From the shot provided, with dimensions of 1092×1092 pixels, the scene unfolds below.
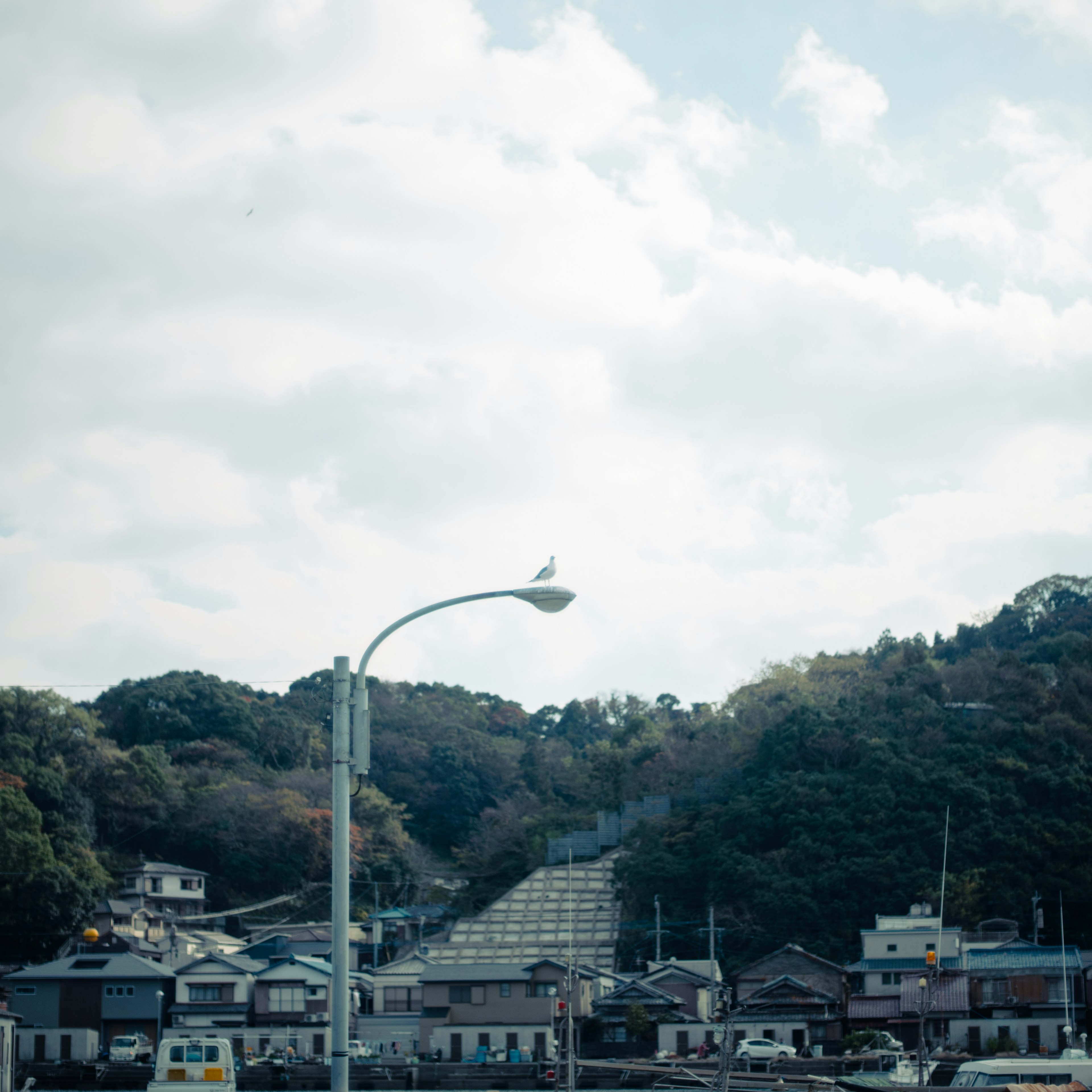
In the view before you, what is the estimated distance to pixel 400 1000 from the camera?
48.6 meters

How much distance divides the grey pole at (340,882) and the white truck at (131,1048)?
37996 mm

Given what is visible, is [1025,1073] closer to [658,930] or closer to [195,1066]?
[195,1066]

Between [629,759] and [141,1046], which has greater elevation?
[629,759]

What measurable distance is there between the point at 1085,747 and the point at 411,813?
47.8 meters

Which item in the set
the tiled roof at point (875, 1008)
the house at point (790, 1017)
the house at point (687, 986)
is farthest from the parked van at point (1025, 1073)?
the house at point (687, 986)

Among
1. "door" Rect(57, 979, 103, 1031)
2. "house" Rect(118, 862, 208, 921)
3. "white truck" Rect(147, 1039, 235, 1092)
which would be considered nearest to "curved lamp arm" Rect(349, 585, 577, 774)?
"white truck" Rect(147, 1039, 235, 1092)

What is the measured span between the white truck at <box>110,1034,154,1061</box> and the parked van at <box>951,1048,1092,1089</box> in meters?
32.6

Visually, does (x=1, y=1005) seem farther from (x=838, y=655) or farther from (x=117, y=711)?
(x=838, y=655)

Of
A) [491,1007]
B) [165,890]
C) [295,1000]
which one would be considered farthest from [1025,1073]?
[165,890]

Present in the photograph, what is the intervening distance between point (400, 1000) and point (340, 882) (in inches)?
1632

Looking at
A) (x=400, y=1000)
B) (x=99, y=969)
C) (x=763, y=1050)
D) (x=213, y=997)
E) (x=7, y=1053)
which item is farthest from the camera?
(x=400, y=1000)

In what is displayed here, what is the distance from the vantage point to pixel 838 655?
10019 centimetres

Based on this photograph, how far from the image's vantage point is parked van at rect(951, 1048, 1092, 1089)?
1884 cm

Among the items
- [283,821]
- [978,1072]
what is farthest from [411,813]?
[978,1072]
